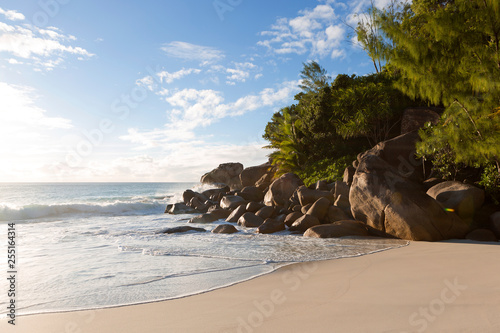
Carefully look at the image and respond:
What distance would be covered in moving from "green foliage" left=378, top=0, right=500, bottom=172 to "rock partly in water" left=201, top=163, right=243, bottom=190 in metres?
26.2

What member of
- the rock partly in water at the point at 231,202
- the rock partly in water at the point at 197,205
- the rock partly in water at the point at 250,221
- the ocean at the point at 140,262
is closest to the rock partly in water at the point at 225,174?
the rock partly in water at the point at 197,205

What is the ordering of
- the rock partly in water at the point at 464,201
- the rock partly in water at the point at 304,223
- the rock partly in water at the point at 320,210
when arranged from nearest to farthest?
the rock partly in water at the point at 464,201 → the rock partly in water at the point at 304,223 → the rock partly in water at the point at 320,210

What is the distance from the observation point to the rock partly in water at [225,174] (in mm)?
35062

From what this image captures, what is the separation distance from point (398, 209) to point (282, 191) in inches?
309

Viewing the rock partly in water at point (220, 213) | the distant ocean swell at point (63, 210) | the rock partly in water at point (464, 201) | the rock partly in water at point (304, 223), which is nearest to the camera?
the rock partly in water at point (464, 201)

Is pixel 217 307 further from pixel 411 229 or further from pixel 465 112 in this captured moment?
pixel 465 112

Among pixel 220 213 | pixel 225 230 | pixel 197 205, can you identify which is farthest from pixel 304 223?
pixel 197 205

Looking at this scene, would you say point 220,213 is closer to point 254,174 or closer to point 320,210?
point 320,210

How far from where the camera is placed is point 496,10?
7961 millimetres

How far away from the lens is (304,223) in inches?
410

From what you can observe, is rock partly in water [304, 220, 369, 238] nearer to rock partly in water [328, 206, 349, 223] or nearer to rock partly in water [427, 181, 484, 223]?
rock partly in water [328, 206, 349, 223]

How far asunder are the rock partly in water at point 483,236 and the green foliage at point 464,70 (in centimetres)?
185

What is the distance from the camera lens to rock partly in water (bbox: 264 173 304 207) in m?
15.8

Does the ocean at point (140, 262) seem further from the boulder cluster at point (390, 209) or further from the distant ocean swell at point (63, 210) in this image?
the distant ocean swell at point (63, 210)
